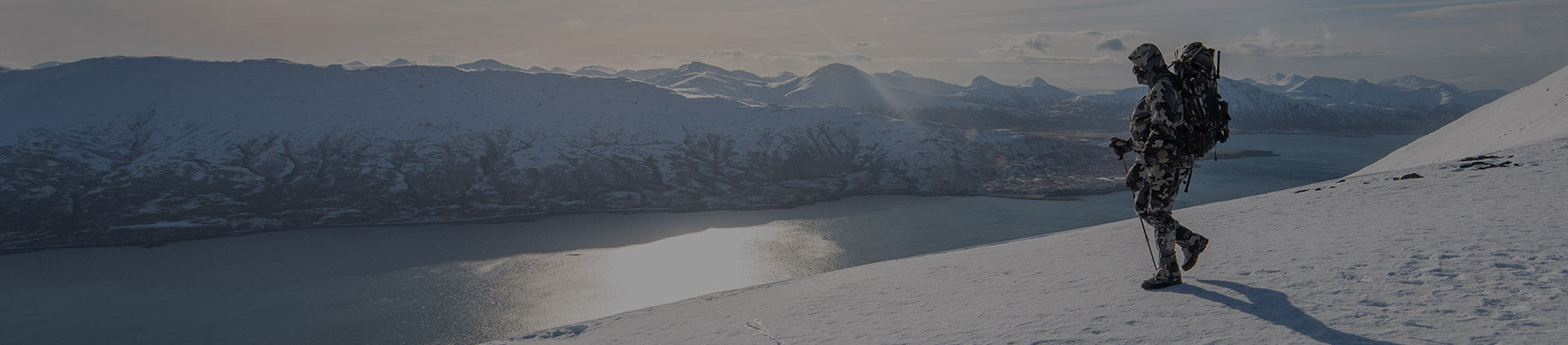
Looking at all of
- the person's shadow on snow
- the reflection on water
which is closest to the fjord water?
the reflection on water

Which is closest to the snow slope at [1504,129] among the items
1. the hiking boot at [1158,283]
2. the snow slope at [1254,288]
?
the snow slope at [1254,288]

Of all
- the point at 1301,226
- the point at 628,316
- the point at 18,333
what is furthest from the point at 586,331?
the point at 18,333

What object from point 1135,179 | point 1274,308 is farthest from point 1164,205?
point 1274,308

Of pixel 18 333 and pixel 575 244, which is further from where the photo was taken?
pixel 575 244

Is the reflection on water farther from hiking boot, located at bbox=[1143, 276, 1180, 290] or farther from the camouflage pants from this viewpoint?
hiking boot, located at bbox=[1143, 276, 1180, 290]

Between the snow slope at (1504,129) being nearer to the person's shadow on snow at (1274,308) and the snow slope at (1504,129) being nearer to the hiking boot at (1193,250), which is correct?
the hiking boot at (1193,250)

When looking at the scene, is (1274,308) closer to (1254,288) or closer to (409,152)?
(1254,288)

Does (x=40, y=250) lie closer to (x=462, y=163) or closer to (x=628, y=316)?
(x=462, y=163)
